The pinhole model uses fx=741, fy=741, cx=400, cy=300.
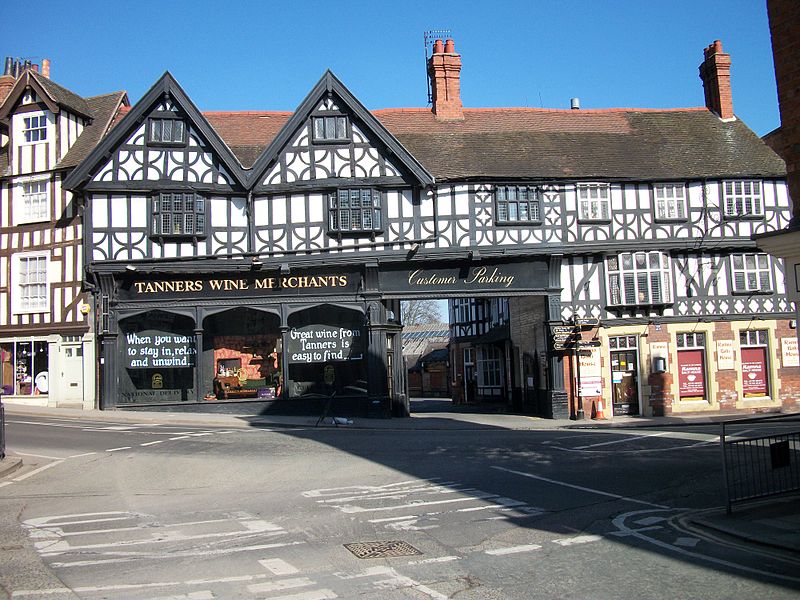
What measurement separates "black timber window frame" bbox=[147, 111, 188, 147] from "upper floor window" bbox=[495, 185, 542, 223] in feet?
37.2

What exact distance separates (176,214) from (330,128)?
617 centimetres

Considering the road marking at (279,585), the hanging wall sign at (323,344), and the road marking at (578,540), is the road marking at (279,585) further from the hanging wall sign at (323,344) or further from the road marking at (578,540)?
the hanging wall sign at (323,344)

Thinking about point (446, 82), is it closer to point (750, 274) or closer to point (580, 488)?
point (750, 274)

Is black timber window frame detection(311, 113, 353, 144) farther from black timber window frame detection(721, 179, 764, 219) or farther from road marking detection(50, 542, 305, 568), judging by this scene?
road marking detection(50, 542, 305, 568)

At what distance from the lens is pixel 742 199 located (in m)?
27.8

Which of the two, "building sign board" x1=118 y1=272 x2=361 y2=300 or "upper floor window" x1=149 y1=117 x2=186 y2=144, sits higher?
"upper floor window" x1=149 y1=117 x2=186 y2=144

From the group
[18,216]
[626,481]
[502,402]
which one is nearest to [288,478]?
[626,481]

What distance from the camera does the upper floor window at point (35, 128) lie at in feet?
91.5

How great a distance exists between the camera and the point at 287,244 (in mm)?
26047

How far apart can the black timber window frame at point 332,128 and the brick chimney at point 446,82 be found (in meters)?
5.15

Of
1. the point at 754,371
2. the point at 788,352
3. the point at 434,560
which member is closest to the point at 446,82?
the point at 754,371

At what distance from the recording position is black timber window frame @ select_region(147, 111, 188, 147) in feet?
84.7

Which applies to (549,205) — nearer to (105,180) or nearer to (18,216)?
(105,180)

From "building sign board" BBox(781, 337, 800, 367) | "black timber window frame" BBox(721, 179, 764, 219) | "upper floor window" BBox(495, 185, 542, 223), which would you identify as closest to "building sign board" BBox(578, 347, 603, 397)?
"upper floor window" BBox(495, 185, 542, 223)
